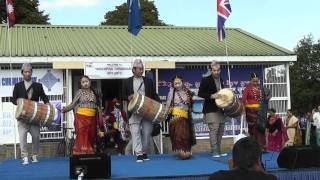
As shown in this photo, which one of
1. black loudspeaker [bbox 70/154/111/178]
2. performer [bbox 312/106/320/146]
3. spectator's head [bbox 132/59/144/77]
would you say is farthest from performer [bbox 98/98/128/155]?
performer [bbox 312/106/320/146]

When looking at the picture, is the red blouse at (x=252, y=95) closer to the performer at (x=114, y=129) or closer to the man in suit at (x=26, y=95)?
the man in suit at (x=26, y=95)

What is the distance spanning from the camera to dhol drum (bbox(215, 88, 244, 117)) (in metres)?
8.40

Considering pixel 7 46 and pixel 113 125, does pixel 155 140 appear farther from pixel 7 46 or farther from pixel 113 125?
pixel 7 46

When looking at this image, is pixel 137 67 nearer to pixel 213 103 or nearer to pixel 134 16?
pixel 213 103

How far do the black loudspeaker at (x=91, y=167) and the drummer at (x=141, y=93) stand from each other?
196 centimetres

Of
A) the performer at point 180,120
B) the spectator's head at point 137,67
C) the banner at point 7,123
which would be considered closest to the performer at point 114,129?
the banner at point 7,123

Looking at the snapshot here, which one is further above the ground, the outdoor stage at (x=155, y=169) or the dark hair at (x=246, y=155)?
the dark hair at (x=246, y=155)

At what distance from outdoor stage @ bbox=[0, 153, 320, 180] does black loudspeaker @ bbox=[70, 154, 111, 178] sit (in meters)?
0.19

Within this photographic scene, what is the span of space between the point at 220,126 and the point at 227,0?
2.95 meters

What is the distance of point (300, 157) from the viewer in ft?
22.2

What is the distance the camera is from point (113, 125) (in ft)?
42.2

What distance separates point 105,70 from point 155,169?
5.21 meters

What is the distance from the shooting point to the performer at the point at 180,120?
29.0ft

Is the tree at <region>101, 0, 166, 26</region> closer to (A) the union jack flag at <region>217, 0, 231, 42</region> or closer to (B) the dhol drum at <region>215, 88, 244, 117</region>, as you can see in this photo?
(A) the union jack flag at <region>217, 0, 231, 42</region>
